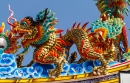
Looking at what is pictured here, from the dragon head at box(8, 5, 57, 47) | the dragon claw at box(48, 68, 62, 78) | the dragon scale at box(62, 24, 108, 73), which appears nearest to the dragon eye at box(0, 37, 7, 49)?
the dragon head at box(8, 5, 57, 47)

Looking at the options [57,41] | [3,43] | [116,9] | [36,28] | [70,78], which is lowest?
[70,78]

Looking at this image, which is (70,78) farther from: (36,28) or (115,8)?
(115,8)

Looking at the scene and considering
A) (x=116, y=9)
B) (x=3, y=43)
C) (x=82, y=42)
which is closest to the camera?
(x=3, y=43)

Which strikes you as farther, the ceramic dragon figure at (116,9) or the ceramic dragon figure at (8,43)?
the ceramic dragon figure at (116,9)

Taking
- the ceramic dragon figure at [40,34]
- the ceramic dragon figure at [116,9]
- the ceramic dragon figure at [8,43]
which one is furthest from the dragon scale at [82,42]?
the ceramic dragon figure at [116,9]

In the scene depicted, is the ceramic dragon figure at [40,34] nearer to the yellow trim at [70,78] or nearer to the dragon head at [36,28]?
the dragon head at [36,28]

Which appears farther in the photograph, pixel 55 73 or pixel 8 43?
pixel 8 43

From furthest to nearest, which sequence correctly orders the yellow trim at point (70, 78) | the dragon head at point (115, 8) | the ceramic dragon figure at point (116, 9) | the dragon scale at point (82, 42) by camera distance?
the dragon head at point (115, 8)
the ceramic dragon figure at point (116, 9)
the dragon scale at point (82, 42)
the yellow trim at point (70, 78)

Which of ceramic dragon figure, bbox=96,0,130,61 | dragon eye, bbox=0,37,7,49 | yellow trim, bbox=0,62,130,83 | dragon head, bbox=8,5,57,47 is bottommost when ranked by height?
yellow trim, bbox=0,62,130,83

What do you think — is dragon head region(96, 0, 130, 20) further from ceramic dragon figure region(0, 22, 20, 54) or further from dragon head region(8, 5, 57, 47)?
ceramic dragon figure region(0, 22, 20, 54)

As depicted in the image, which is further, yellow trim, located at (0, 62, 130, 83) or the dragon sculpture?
the dragon sculpture

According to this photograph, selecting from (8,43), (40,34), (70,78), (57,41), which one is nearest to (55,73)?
(70,78)

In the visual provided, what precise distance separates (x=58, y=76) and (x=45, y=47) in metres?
0.70

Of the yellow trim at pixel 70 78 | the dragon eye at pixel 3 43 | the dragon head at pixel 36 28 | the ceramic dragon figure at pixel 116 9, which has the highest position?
the ceramic dragon figure at pixel 116 9
